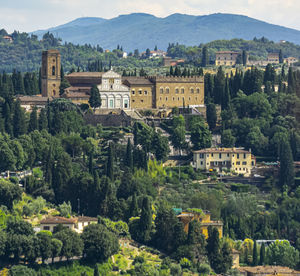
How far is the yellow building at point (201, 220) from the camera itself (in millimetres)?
69000

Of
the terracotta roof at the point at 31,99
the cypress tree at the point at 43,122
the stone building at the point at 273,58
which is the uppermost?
the stone building at the point at 273,58

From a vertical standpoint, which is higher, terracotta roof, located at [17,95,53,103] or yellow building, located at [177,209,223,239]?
terracotta roof, located at [17,95,53,103]

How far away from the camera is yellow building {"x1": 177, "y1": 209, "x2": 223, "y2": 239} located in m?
69.0

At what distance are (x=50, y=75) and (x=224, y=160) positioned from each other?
24.9m

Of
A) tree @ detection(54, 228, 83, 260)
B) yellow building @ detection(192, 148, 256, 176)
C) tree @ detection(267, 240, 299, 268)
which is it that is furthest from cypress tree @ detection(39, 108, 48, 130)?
tree @ detection(267, 240, 299, 268)

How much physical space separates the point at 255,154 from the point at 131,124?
12.6 m

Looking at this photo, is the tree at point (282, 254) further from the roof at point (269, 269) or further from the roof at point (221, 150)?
the roof at point (221, 150)

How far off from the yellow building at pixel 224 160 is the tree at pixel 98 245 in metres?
22.8

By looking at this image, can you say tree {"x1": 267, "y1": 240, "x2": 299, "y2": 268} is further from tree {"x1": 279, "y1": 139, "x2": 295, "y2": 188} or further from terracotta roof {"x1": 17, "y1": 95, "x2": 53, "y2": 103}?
terracotta roof {"x1": 17, "y1": 95, "x2": 53, "y2": 103}

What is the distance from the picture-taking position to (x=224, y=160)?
8531 cm

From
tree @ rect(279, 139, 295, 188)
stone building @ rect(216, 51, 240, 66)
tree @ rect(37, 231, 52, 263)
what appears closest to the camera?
tree @ rect(37, 231, 52, 263)

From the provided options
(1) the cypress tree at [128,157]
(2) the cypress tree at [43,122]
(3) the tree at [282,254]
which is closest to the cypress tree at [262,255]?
(3) the tree at [282,254]

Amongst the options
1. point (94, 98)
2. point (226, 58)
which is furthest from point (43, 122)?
point (226, 58)

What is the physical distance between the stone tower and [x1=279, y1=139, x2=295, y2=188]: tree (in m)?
27.8
